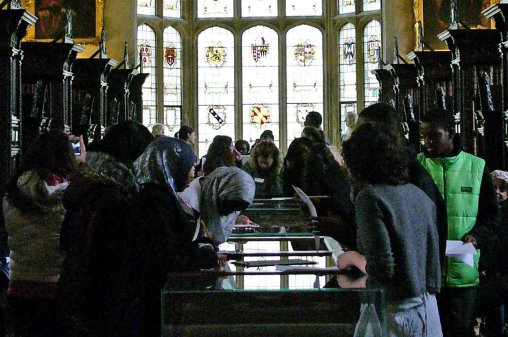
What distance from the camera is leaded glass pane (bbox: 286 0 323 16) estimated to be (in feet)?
73.2


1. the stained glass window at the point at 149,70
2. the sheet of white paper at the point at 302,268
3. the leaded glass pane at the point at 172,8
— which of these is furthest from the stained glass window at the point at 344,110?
the sheet of white paper at the point at 302,268

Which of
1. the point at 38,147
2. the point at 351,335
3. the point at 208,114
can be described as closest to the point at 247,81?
the point at 208,114

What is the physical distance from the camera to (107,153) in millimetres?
3697

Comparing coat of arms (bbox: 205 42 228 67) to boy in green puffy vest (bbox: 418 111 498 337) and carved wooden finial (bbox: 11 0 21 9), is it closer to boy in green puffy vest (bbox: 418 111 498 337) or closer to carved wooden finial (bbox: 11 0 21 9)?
carved wooden finial (bbox: 11 0 21 9)

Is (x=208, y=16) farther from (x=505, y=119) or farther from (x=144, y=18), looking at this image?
(x=505, y=119)

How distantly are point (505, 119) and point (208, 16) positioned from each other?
12950 mm

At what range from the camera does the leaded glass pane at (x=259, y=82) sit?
2222 cm

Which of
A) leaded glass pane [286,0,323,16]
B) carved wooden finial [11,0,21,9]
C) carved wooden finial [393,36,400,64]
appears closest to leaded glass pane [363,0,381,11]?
leaded glass pane [286,0,323,16]

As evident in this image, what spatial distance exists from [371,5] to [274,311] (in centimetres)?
1927

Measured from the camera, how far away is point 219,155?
21.6ft

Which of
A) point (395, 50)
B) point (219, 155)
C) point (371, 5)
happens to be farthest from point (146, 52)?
point (219, 155)

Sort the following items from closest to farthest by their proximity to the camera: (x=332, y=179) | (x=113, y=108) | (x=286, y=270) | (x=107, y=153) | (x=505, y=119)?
(x=286, y=270) → (x=107, y=153) → (x=332, y=179) → (x=505, y=119) → (x=113, y=108)

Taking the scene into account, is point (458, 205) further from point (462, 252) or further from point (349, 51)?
point (349, 51)

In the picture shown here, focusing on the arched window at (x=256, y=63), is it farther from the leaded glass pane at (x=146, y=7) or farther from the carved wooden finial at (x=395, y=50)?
the carved wooden finial at (x=395, y=50)
